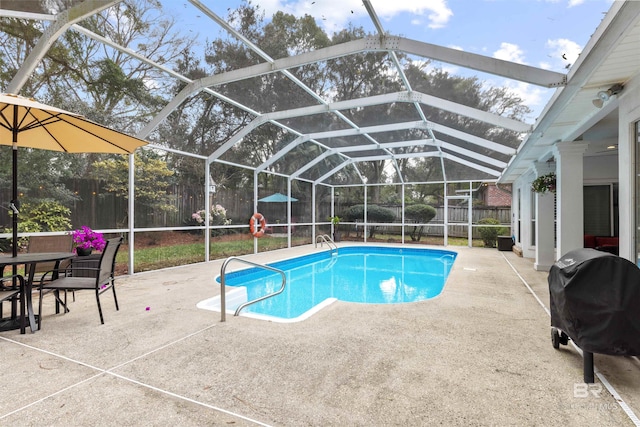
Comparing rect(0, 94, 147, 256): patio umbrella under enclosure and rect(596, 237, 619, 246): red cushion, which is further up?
rect(0, 94, 147, 256): patio umbrella under enclosure

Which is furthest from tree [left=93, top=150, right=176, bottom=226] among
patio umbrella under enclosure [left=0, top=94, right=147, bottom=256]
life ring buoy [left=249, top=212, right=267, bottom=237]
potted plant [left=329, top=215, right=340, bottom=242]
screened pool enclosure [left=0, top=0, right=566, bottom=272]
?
potted plant [left=329, top=215, right=340, bottom=242]

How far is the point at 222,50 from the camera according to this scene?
484 centimetres

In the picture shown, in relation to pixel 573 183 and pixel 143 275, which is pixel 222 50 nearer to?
pixel 143 275

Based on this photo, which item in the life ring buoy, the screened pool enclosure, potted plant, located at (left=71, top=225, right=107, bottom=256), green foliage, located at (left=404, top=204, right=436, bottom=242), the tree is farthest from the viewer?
green foliage, located at (left=404, top=204, right=436, bottom=242)

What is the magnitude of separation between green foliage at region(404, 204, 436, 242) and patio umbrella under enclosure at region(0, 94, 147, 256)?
35.3 feet

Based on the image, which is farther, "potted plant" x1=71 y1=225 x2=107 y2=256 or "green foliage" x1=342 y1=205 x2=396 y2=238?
"green foliage" x1=342 y1=205 x2=396 y2=238

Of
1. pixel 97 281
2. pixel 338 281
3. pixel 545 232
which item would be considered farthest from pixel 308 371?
pixel 545 232

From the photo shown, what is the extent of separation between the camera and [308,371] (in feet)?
7.63

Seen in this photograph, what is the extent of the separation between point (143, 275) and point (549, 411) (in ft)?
21.3

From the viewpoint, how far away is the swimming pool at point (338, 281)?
4.81 meters

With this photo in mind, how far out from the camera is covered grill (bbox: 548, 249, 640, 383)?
2078mm

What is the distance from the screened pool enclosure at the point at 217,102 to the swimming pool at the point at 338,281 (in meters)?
2.04

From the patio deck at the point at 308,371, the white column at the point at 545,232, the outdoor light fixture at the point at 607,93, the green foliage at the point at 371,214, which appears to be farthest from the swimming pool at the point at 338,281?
the outdoor light fixture at the point at 607,93

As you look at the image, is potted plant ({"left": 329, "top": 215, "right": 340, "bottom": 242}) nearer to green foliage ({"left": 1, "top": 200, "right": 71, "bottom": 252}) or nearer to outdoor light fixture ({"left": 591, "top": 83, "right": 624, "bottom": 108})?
green foliage ({"left": 1, "top": 200, "right": 71, "bottom": 252})
